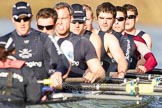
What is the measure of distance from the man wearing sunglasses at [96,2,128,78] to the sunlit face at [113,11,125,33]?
35.8 inches

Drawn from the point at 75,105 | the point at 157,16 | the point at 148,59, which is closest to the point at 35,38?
the point at 75,105

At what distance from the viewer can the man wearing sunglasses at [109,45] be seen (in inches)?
634

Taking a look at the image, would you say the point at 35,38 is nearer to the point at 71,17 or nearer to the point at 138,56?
the point at 71,17

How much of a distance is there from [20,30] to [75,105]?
1.60 meters

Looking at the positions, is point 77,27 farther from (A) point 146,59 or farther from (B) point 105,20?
(A) point 146,59

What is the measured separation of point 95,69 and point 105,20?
9.64 feet

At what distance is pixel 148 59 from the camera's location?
17.8 metres

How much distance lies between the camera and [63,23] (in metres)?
14.1

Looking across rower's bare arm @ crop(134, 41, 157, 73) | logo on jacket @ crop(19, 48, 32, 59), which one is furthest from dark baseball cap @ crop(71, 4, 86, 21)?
rower's bare arm @ crop(134, 41, 157, 73)

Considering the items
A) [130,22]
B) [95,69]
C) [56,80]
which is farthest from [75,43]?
[130,22]

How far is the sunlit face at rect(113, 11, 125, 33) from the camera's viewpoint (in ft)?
58.0

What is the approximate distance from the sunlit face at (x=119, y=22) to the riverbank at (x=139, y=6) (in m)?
61.2

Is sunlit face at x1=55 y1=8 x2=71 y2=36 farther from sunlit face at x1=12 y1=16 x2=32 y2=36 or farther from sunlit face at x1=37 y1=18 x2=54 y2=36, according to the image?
sunlit face at x1=12 y1=16 x2=32 y2=36

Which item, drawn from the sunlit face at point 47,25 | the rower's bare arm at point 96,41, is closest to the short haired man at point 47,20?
the sunlit face at point 47,25
